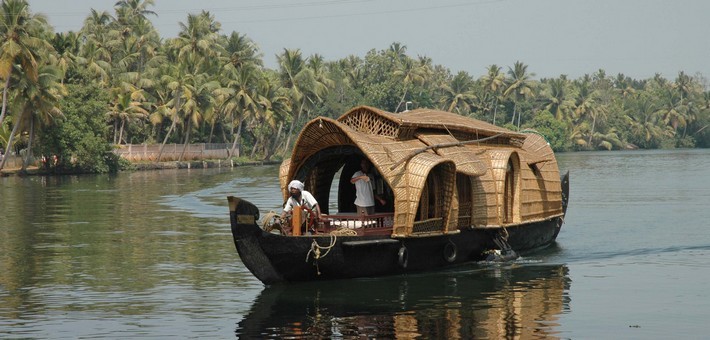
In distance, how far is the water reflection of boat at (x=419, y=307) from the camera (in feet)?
33.8

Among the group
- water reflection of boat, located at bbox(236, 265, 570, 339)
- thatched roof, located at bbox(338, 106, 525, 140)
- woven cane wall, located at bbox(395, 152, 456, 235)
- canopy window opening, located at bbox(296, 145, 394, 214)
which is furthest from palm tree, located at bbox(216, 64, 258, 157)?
woven cane wall, located at bbox(395, 152, 456, 235)

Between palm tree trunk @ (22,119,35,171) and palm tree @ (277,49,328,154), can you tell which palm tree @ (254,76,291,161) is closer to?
palm tree @ (277,49,328,154)

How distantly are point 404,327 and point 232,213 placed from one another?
8.04 feet

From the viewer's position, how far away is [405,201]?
504 inches

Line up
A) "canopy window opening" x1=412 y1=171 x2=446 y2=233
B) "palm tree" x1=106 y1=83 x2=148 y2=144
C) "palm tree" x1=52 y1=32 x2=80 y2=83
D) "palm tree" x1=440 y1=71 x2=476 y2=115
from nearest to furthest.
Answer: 1. "canopy window opening" x1=412 y1=171 x2=446 y2=233
2. "palm tree" x1=52 y1=32 x2=80 y2=83
3. "palm tree" x1=106 y1=83 x2=148 y2=144
4. "palm tree" x1=440 y1=71 x2=476 y2=115

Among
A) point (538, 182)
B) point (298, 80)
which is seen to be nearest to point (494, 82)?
point (298, 80)

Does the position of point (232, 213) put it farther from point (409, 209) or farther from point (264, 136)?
point (264, 136)

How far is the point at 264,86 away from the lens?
5659 centimetres

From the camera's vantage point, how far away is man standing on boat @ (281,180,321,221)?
12.7 meters

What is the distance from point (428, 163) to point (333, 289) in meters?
1.96

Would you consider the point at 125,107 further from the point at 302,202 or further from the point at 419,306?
the point at 419,306

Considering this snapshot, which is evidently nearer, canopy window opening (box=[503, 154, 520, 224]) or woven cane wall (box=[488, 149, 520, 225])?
woven cane wall (box=[488, 149, 520, 225])

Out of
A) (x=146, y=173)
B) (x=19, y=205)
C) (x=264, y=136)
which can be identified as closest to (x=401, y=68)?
(x=264, y=136)

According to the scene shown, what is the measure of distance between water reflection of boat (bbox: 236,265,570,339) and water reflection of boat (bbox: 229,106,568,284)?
1.01 ft
